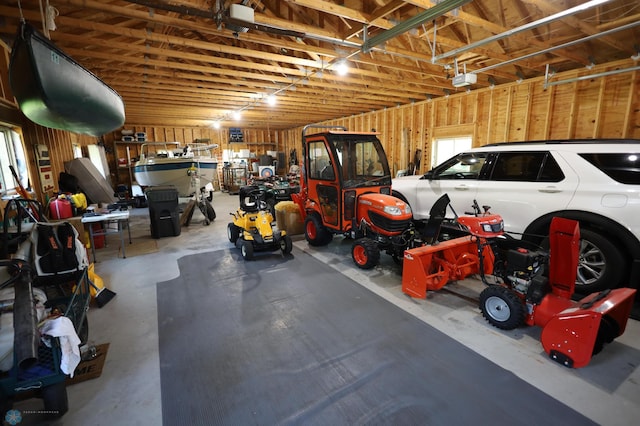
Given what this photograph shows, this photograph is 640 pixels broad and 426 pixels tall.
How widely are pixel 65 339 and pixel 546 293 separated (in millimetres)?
3581

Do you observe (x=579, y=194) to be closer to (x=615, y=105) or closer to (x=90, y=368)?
(x=615, y=105)

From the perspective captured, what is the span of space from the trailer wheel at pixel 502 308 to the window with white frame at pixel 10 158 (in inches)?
227

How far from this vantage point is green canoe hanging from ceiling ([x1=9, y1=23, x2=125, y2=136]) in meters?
2.36

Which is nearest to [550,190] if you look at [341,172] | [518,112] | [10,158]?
[341,172]

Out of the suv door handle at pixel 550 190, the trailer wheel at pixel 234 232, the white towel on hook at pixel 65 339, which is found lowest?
the trailer wheel at pixel 234 232

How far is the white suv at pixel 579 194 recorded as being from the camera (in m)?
2.90

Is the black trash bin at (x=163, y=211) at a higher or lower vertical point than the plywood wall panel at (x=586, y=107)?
lower

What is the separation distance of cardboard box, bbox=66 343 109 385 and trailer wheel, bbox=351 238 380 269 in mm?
2944

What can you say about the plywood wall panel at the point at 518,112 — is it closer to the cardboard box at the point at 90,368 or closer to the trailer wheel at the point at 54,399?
the cardboard box at the point at 90,368

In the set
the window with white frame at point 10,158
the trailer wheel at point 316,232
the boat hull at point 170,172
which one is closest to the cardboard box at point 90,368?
the window with white frame at point 10,158

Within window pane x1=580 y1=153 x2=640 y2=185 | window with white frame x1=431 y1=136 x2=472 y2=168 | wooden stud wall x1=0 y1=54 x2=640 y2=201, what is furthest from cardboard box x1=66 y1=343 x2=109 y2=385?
window with white frame x1=431 y1=136 x2=472 y2=168

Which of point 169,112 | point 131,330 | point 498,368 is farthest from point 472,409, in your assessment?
point 169,112

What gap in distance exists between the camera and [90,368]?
2.22 metres

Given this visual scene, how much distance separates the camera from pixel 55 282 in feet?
8.43
